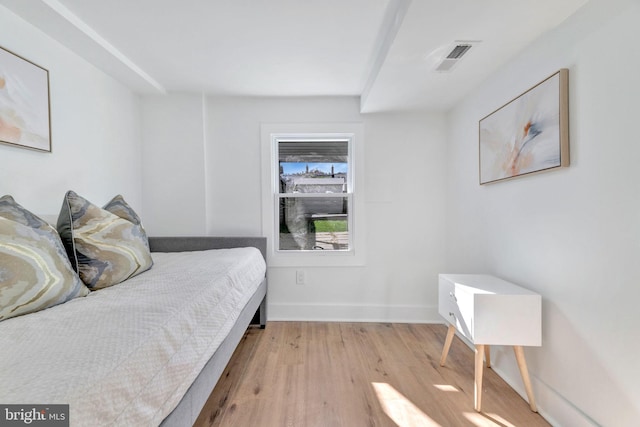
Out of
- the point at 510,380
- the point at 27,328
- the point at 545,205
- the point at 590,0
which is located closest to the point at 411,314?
the point at 510,380

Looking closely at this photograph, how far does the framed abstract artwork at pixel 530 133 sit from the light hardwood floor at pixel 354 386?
1.30 m

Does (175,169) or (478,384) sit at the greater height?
(175,169)

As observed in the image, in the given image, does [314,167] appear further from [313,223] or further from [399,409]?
[399,409]

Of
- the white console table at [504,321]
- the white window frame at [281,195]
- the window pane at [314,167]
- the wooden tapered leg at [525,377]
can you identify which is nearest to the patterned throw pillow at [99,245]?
the white window frame at [281,195]

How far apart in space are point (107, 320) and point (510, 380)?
213 cm

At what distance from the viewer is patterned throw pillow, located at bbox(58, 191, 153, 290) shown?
1393 mm

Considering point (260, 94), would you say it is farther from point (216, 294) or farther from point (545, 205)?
point (545, 205)

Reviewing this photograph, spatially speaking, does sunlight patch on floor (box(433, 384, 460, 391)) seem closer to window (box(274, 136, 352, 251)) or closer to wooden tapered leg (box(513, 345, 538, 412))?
wooden tapered leg (box(513, 345, 538, 412))

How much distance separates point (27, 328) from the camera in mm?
876

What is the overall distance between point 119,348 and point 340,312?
224cm

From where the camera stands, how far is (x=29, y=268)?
1.08 meters

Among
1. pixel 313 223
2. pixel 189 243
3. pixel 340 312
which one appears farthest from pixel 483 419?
pixel 189 243


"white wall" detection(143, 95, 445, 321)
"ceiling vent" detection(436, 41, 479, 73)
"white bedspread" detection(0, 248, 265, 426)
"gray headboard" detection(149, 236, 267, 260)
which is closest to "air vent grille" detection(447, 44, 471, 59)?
"ceiling vent" detection(436, 41, 479, 73)

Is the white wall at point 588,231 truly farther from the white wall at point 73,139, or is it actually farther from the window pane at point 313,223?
the white wall at point 73,139
